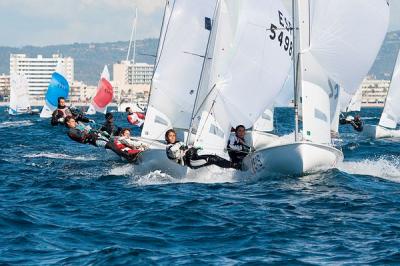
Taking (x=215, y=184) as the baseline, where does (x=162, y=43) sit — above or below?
above

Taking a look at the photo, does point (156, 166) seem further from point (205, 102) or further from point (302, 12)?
point (302, 12)

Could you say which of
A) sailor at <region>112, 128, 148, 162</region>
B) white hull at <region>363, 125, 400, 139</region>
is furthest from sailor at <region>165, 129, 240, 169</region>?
white hull at <region>363, 125, 400, 139</region>

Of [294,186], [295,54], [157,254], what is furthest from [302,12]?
[157,254]

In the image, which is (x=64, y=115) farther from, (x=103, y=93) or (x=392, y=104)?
(x=103, y=93)

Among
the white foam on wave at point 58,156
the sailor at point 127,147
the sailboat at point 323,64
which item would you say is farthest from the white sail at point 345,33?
the white foam on wave at point 58,156

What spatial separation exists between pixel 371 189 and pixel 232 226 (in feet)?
19.4

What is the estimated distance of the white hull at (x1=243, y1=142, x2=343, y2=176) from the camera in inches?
767

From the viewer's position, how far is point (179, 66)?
2772 centimetres

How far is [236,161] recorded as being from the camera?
21656mm

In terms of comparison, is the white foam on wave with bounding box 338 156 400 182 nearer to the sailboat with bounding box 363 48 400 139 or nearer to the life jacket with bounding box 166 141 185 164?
the life jacket with bounding box 166 141 185 164

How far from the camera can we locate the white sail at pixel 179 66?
27312 mm

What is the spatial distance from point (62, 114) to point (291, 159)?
10550 millimetres

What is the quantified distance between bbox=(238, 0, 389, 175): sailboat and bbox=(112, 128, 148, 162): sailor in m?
3.61

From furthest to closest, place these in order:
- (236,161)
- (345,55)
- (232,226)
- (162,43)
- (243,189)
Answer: (162,43)
(236,161)
(345,55)
(243,189)
(232,226)
